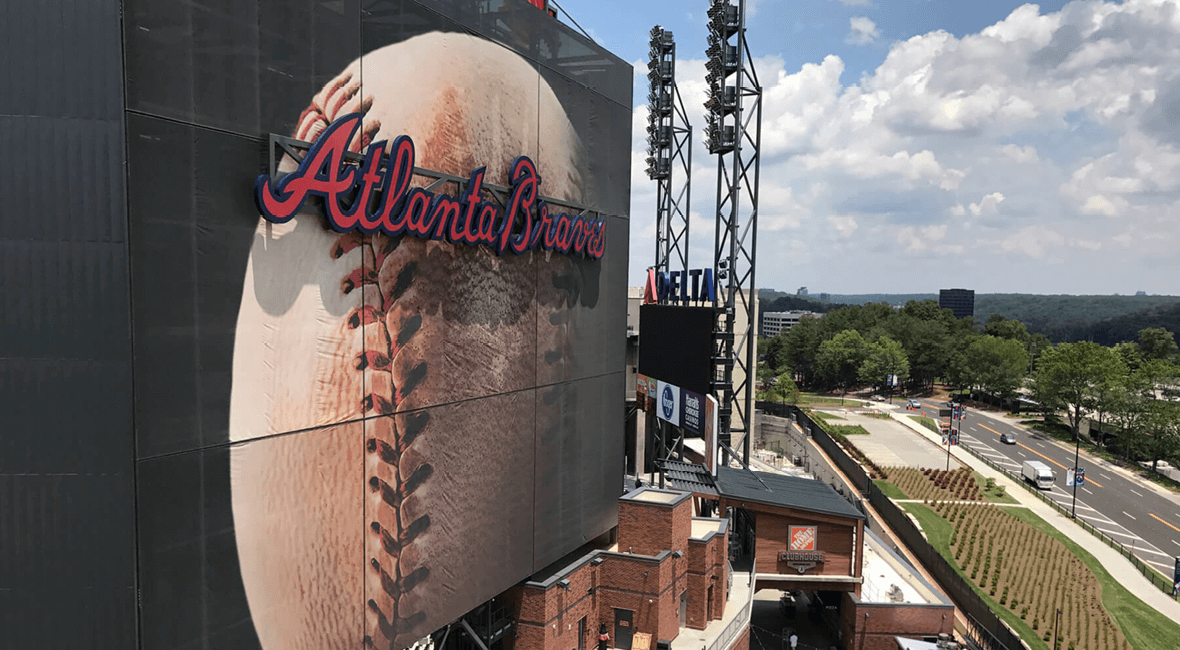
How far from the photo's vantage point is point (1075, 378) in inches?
3374

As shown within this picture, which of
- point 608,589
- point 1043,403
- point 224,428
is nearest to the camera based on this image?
point 224,428

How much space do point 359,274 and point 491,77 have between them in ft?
23.4

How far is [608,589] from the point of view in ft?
81.5

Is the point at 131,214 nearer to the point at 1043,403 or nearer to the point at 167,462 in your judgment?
the point at 167,462

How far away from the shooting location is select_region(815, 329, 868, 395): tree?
410ft

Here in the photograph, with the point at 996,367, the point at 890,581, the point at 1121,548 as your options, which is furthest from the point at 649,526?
the point at 996,367

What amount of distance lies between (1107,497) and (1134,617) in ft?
93.3

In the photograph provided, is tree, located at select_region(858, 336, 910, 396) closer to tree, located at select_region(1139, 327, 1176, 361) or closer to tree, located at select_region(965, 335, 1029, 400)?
tree, located at select_region(965, 335, 1029, 400)

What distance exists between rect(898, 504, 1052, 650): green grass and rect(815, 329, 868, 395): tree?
7238 centimetres

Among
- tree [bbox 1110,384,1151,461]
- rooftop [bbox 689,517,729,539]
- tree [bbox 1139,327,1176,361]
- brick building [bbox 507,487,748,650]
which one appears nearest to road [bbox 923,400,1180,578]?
tree [bbox 1110,384,1151,461]

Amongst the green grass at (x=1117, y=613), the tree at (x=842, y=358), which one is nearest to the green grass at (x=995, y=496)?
the green grass at (x=1117, y=613)

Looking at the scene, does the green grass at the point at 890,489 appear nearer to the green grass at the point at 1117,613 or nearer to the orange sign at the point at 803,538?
the green grass at the point at 1117,613

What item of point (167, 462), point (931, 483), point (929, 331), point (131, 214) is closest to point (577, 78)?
point (131, 214)

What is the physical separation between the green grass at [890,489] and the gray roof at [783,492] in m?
25.6
